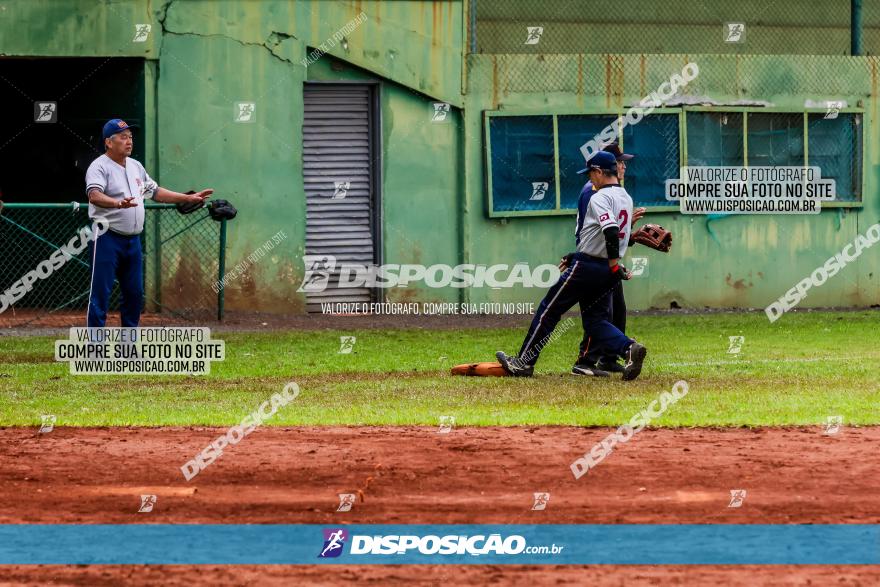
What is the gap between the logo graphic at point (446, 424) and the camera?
33.8 feet

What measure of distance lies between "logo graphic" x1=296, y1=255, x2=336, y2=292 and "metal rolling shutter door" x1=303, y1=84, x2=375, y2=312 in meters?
Answer: 0.07

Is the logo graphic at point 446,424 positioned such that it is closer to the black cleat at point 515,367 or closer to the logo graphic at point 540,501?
the logo graphic at point 540,501

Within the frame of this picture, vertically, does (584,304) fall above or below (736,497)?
above

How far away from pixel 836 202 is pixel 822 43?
5129mm

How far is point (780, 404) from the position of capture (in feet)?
38.2

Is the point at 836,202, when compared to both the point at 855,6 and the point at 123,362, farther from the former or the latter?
the point at 123,362

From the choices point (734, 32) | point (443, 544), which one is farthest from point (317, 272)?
point (443, 544)

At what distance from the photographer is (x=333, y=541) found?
23.7 ft

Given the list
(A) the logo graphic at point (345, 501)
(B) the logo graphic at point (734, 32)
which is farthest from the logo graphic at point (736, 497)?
(B) the logo graphic at point (734, 32)

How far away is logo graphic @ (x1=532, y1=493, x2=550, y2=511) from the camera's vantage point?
26.0 feet

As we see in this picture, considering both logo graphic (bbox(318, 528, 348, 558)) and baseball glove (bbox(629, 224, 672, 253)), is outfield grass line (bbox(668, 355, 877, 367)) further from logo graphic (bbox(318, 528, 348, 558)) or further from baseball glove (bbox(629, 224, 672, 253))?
logo graphic (bbox(318, 528, 348, 558))

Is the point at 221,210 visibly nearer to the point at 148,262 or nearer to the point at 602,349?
the point at 148,262

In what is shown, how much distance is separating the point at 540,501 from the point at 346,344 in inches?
337

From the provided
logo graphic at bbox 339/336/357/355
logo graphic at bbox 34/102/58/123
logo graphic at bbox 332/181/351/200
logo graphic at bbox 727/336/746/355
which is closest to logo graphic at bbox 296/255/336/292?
logo graphic at bbox 332/181/351/200
